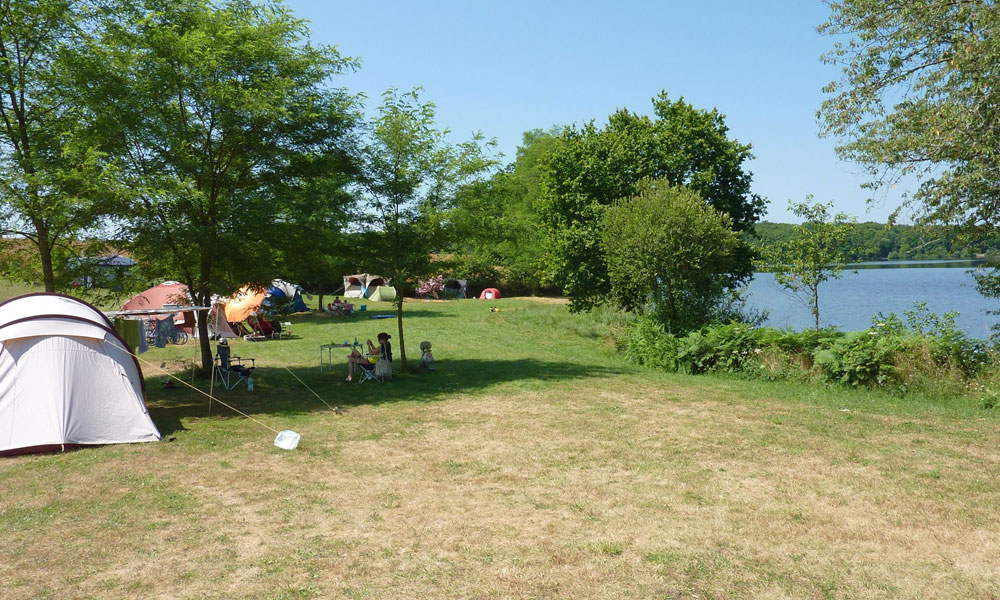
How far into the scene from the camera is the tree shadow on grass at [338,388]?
11.8 meters

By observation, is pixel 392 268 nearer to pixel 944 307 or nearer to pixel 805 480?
pixel 805 480

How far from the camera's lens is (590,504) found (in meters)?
6.64

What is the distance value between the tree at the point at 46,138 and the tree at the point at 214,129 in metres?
0.56

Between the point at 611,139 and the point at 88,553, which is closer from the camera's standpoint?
the point at 88,553

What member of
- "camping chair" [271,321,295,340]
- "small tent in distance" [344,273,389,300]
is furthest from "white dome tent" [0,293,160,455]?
"small tent in distance" [344,273,389,300]

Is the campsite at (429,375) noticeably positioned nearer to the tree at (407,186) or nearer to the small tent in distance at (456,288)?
the tree at (407,186)

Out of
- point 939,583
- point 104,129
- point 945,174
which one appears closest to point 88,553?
point 939,583

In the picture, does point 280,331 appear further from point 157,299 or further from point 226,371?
point 226,371

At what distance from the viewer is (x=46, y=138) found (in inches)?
469

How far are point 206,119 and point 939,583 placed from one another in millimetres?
13549

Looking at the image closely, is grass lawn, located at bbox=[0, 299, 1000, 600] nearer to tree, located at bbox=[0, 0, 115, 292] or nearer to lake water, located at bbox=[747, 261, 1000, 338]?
tree, located at bbox=[0, 0, 115, 292]

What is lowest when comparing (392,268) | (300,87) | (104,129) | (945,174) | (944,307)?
(944,307)

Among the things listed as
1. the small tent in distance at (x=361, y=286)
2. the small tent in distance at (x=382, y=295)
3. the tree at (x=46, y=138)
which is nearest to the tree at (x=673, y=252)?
the tree at (x=46, y=138)

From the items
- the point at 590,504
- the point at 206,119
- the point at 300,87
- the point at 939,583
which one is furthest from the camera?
the point at 300,87
